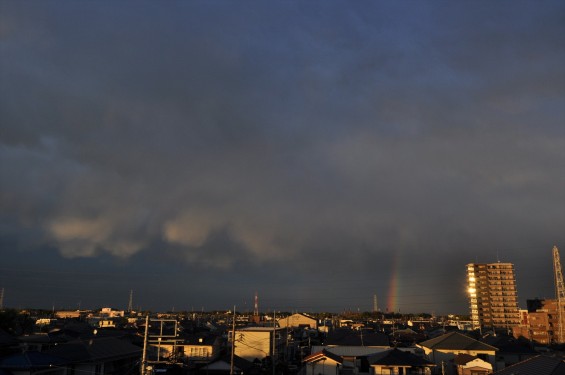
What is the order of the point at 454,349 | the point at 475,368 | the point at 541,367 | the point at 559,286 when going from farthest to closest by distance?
the point at 559,286 < the point at 454,349 < the point at 475,368 < the point at 541,367

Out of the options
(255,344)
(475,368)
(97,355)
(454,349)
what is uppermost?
(97,355)

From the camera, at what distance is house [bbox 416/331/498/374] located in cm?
5378

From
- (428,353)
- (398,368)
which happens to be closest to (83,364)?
(398,368)

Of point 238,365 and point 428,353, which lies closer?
point 238,365

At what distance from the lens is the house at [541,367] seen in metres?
25.2

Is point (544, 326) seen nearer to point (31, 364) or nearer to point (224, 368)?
point (224, 368)

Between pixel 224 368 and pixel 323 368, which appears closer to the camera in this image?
pixel 224 368

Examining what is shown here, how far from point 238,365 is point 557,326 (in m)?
109

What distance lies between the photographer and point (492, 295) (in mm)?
185375

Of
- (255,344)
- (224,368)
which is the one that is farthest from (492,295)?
(224,368)

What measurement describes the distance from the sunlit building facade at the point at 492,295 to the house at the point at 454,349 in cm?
13603

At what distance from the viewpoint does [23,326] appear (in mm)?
76438

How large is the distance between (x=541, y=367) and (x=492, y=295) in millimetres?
179336

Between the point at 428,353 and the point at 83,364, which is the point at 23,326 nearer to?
the point at 83,364
